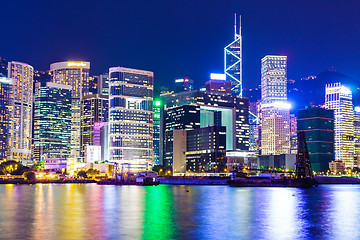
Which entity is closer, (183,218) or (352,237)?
(352,237)

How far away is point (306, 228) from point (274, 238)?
410 inches

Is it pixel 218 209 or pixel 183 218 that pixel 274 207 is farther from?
pixel 183 218

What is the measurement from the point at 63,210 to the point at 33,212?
540 centimetres

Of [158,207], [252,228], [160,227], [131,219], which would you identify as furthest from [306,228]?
[158,207]

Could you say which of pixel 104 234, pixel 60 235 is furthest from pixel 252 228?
pixel 60 235

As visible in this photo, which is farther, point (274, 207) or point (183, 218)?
point (274, 207)

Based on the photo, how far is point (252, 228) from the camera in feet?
214

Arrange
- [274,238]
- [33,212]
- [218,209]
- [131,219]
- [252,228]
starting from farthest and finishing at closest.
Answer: [218,209], [33,212], [131,219], [252,228], [274,238]

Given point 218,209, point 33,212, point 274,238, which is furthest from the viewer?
point 218,209

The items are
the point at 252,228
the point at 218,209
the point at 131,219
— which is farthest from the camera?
the point at 218,209

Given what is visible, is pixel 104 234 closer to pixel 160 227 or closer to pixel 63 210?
pixel 160 227

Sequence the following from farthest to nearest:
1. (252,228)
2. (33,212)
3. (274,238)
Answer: (33,212)
(252,228)
(274,238)

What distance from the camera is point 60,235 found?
5769 centimetres

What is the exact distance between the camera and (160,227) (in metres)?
65.2
